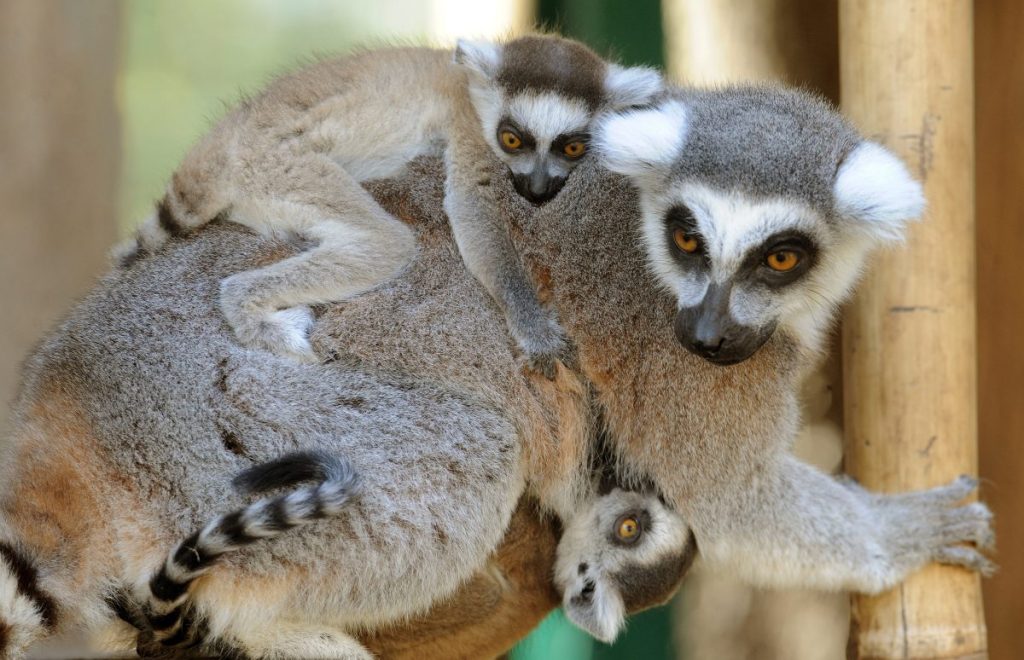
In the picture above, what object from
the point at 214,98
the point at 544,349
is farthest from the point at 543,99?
the point at 214,98

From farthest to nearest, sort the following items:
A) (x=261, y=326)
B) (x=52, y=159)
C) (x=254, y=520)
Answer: (x=52, y=159) < (x=261, y=326) < (x=254, y=520)

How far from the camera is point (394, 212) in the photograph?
333cm

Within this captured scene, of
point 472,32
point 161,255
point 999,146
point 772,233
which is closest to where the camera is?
point 772,233

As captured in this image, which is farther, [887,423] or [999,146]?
[999,146]

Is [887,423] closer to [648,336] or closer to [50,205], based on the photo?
[648,336]

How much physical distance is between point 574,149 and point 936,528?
5.35ft

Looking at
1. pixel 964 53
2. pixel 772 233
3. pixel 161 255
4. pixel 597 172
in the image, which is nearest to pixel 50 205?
pixel 161 255

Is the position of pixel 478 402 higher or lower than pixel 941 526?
higher

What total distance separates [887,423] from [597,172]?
1.20 m

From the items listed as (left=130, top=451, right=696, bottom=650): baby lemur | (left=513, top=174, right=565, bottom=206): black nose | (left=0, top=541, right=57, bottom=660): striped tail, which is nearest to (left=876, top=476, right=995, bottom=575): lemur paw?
(left=130, top=451, right=696, bottom=650): baby lemur

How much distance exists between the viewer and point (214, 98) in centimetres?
516

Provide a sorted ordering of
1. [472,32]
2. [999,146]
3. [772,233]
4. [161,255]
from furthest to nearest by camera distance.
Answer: [472,32] → [999,146] → [161,255] → [772,233]

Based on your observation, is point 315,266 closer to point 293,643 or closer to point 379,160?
point 379,160

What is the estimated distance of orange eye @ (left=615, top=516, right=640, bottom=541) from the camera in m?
3.35
